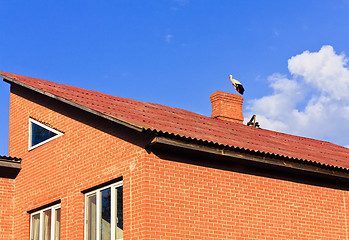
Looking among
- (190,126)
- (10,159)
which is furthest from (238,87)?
(10,159)

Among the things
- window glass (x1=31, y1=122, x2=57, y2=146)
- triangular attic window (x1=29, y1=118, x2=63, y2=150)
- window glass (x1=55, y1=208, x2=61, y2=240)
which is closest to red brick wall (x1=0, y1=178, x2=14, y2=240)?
triangular attic window (x1=29, y1=118, x2=63, y2=150)

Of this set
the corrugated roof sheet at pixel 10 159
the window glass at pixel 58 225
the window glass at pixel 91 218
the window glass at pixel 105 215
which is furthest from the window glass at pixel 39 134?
the window glass at pixel 105 215

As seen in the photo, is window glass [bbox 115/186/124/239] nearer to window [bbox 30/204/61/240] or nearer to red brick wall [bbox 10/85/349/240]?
red brick wall [bbox 10/85/349/240]

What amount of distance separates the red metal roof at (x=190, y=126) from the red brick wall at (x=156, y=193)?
0.49m

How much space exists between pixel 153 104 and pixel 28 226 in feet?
16.4

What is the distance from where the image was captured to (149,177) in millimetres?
11242

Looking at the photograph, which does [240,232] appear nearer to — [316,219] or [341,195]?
[316,219]

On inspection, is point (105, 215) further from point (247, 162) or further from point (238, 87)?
point (238, 87)

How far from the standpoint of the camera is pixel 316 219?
13.8 meters

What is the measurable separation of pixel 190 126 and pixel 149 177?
2845 millimetres

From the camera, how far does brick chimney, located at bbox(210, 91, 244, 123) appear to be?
63.2 ft

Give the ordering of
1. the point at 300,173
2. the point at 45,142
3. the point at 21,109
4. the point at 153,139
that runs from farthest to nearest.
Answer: the point at 21,109
the point at 45,142
the point at 300,173
the point at 153,139

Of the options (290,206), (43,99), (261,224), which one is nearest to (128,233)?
(261,224)

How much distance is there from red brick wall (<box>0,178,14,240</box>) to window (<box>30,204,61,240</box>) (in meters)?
0.83
